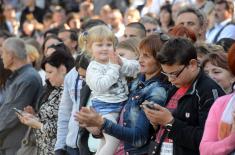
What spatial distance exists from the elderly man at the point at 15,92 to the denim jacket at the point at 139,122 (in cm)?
323

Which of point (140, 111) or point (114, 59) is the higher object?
point (114, 59)

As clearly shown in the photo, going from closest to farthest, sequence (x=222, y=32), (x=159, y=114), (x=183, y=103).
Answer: (x=159, y=114), (x=183, y=103), (x=222, y=32)

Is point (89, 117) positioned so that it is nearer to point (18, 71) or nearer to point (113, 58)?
point (113, 58)

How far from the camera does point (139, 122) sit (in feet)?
23.2

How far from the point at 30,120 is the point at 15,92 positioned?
94 centimetres

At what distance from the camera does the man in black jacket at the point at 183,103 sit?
6.45 meters

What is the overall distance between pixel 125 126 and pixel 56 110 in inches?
84.8

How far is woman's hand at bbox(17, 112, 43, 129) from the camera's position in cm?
932

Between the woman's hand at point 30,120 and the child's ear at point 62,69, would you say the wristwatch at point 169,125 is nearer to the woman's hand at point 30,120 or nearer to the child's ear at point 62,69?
the woman's hand at point 30,120

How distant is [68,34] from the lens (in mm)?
12633

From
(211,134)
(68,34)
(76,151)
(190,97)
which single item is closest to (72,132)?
(76,151)

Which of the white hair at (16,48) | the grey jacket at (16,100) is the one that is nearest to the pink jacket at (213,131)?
the grey jacket at (16,100)

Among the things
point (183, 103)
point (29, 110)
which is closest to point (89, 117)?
point (183, 103)

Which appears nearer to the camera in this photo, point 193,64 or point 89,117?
point 193,64
